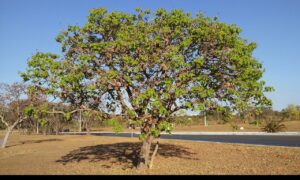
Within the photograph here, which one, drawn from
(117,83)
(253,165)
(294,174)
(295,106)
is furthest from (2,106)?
(295,106)

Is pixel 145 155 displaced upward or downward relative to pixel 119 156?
upward

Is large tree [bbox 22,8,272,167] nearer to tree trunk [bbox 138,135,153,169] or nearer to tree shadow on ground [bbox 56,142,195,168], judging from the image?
tree trunk [bbox 138,135,153,169]

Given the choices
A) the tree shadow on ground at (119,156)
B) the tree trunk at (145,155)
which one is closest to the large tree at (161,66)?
the tree trunk at (145,155)

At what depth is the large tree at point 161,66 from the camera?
15.0 m

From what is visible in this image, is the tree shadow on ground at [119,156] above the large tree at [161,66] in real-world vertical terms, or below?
below

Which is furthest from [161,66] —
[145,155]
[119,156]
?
A: [119,156]

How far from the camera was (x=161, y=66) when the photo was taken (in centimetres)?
1547

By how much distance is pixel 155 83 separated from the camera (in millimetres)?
16188

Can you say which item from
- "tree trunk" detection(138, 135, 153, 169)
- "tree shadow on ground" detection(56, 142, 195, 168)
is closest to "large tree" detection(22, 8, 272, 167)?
"tree trunk" detection(138, 135, 153, 169)

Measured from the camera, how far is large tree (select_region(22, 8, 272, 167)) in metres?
15.0

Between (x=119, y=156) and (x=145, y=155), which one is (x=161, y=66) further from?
(x=119, y=156)

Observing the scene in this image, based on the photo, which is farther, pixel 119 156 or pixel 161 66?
pixel 119 156

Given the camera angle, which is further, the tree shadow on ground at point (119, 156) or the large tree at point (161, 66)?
the tree shadow on ground at point (119, 156)

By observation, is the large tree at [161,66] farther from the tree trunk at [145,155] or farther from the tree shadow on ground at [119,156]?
the tree shadow on ground at [119,156]
